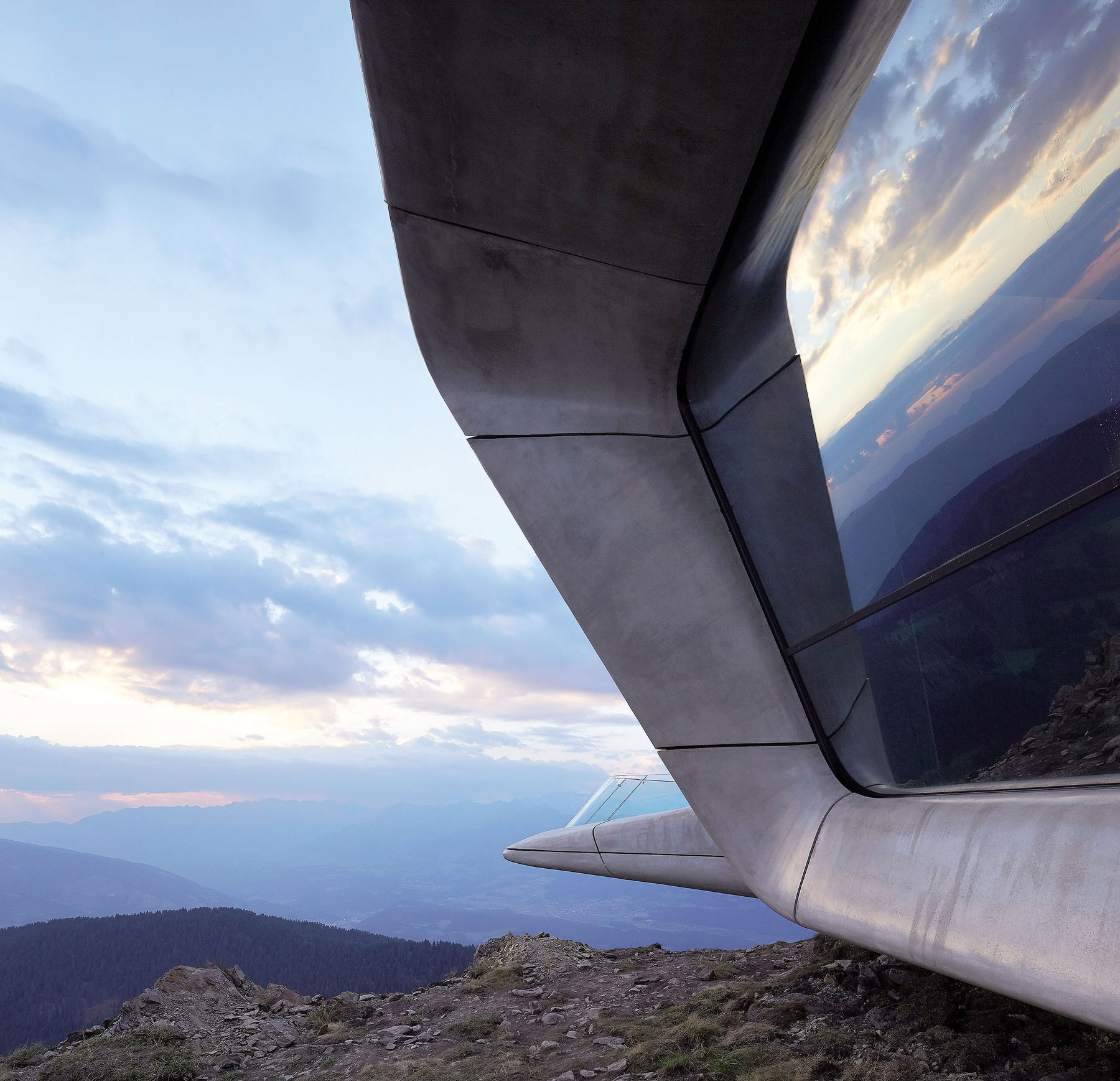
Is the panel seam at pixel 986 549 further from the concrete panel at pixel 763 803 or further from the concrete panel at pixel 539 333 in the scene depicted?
the concrete panel at pixel 539 333

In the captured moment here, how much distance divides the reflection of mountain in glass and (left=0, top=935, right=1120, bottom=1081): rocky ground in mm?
4126

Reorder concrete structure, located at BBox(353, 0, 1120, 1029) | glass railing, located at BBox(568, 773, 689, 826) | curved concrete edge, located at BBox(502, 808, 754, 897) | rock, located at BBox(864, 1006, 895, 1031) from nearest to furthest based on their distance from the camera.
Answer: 1. concrete structure, located at BBox(353, 0, 1120, 1029)
2. rock, located at BBox(864, 1006, 895, 1031)
3. curved concrete edge, located at BBox(502, 808, 754, 897)
4. glass railing, located at BBox(568, 773, 689, 826)

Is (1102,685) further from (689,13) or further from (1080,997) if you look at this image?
(689,13)

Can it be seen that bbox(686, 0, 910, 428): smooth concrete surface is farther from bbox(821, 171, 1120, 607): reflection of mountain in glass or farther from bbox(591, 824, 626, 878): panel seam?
bbox(591, 824, 626, 878): panel seam

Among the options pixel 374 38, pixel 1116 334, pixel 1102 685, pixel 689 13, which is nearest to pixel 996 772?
pixel 1102 685

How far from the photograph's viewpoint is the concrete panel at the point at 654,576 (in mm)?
6777

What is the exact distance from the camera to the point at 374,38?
4.70m

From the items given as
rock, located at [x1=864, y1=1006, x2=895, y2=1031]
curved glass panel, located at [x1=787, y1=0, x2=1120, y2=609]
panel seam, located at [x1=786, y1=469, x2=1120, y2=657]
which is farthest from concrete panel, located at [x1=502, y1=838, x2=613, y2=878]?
curved glass panel, located at [x1=787, y1=0, x2=1120, y2=609]

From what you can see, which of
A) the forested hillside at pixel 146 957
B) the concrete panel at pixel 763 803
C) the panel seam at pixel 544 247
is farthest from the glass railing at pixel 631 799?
the forested hillside at pixel 146 957

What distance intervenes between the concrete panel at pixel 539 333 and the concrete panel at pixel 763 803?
3.34 meters

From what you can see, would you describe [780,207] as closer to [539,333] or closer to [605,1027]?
[539,333]

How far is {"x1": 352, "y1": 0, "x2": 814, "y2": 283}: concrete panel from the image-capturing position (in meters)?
4.48

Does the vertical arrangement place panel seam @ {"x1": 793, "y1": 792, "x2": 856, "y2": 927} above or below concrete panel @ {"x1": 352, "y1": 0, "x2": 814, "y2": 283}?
below

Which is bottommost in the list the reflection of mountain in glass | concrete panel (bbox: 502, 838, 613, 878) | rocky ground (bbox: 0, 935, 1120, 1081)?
rocky ground (bbox: 0, 935, 1120, 1081)
